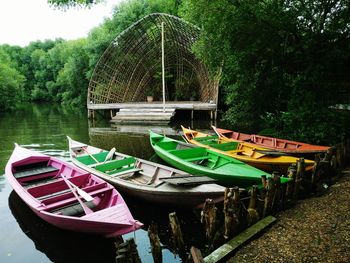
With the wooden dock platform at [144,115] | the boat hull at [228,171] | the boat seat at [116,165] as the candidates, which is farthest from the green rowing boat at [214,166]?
the wooden dock platform at [144,115]

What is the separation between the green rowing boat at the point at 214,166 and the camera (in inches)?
271

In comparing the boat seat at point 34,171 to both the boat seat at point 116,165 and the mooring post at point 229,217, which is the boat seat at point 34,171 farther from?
the mooring post at point 229,217

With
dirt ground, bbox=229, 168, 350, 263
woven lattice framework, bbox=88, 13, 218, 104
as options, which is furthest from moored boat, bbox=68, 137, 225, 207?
woven lattice framework, bbox=88, 13, 218, 104

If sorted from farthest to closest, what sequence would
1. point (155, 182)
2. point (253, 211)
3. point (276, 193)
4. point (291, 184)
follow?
point (155, 182) < point (291, 184) < point (276, 193) < point (253, 211)

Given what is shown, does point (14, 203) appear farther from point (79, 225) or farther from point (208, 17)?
point (208, 17)

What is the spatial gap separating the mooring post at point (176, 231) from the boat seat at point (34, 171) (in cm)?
519

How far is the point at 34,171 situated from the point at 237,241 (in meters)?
6.47

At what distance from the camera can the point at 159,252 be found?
14.4 ft

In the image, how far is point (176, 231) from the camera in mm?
4684

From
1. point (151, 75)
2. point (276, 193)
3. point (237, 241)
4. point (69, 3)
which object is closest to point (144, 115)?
point (151, 75)

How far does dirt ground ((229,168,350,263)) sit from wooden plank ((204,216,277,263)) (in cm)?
9

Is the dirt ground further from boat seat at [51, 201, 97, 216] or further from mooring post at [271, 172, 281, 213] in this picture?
boat seat at [51, 201, 97, 216]

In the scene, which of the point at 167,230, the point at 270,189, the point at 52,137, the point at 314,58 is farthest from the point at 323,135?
the point at 52,137

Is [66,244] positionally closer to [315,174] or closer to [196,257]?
[196,257]
